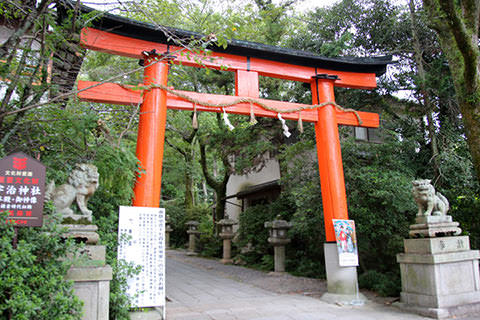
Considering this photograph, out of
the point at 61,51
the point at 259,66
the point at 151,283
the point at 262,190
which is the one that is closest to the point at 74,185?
the point at 151,283

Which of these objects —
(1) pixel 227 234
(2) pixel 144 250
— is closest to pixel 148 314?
Answer: (2) pixel 144 250

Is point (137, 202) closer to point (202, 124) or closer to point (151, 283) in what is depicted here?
point (151, 283)

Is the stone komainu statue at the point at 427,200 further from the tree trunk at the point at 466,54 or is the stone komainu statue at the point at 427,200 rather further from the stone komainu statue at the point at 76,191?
the stone komainu statue at the point at 76,191

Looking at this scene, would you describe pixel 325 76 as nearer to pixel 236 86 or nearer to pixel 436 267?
pixel 236 86

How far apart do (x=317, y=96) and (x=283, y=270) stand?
577cm

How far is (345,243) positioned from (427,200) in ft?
5.91

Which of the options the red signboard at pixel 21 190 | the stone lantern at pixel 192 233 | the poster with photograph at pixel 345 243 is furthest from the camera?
the stone lantern at pixel 192 233

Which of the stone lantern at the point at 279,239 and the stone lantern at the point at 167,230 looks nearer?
the stone lantern at the point at 279,239

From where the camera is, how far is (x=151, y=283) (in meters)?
5.43

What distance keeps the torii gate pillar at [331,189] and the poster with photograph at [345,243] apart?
0.26 metres

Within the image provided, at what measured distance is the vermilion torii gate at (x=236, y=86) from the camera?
20.8 ft

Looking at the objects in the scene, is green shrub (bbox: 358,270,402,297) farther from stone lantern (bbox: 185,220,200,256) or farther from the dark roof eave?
stone lantern (bbox: 185,220,200,256)

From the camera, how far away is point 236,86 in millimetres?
7688

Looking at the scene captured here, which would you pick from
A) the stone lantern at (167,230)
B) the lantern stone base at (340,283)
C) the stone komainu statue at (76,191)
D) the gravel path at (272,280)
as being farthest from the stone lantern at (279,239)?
the stone lantern at (167,230)
